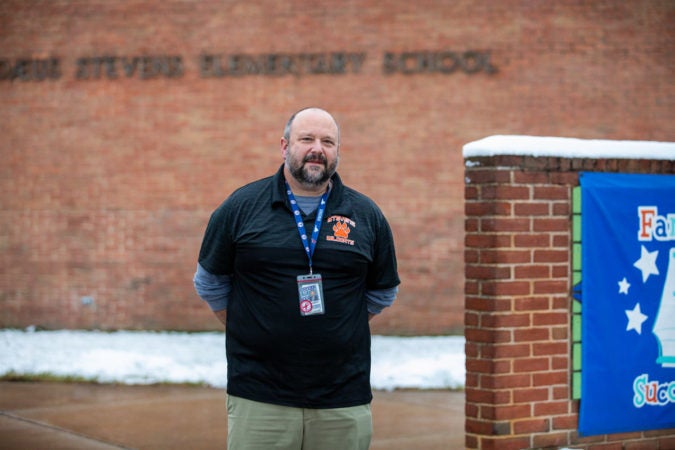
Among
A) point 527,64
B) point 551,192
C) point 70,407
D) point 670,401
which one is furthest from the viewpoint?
point 527,64

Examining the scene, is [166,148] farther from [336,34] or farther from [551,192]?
[551,192]

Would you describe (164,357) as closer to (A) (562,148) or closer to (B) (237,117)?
(B) (237,117)

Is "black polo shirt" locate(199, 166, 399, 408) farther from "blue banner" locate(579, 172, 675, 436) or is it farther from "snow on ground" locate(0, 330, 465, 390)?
"snow on ground" locate(0, 330, 465, 390)

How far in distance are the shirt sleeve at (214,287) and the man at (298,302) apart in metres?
0.04

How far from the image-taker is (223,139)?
40.8ft

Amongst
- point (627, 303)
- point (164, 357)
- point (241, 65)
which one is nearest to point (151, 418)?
point (164, 357)

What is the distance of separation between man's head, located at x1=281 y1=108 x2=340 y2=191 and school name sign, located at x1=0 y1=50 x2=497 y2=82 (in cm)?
866

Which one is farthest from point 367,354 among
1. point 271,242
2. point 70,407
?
point 70,407

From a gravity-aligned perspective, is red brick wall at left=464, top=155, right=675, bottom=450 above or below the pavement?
above

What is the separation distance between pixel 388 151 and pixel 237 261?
28.2 ft

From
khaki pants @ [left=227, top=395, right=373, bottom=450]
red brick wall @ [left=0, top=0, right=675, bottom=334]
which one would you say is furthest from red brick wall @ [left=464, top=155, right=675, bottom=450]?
red brick wall @ [left=0, top=0, right=675, bottom=334]

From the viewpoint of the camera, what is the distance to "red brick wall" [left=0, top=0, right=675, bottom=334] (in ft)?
39.7

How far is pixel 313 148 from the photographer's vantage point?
3.67 m

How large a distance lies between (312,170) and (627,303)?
231cm
